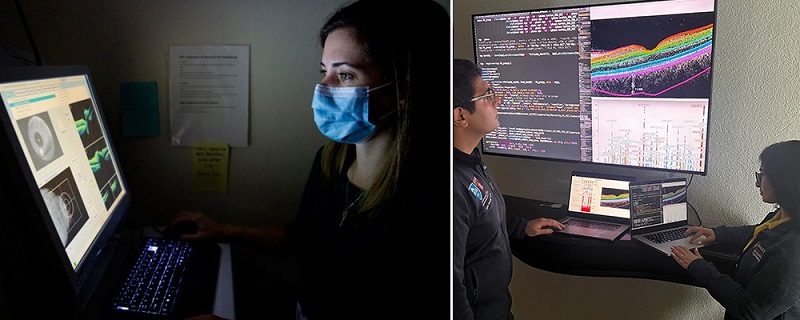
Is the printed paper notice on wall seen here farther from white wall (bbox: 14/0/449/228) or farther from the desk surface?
the desk surface

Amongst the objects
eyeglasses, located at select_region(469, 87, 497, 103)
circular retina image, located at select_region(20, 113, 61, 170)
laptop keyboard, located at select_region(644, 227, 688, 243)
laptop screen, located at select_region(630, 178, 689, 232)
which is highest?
circular retina image, located at select_region(20, 113, 61, 170)

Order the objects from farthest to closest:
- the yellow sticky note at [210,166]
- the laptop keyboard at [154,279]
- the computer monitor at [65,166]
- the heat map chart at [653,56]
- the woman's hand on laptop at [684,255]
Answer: the woman's hand on laptop at [684,255], the heat map chart at [653,56], the yellow sticky note at [210,166], the laptop keyboard at [154,279], the computer monitor at [65,166]

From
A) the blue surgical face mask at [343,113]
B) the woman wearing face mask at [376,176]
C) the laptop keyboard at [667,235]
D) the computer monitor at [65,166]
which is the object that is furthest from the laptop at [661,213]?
the computer monitor at [65,166]

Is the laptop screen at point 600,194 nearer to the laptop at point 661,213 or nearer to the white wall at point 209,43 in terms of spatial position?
the laptop at point 661,213

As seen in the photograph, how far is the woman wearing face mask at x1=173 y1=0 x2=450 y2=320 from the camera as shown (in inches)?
32.7

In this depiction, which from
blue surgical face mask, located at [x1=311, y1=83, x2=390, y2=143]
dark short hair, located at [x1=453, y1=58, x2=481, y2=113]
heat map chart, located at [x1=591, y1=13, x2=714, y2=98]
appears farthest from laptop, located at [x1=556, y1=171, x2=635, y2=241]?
blue surgical face mask, located at [x1=311, y1=83, x2=390, y2=143]

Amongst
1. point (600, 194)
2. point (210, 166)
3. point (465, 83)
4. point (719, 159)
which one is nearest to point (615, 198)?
point (600, 194)

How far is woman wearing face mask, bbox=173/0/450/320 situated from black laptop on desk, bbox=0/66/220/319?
120 millimetres

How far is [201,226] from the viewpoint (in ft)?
2.50

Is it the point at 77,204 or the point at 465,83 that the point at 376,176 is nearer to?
the point at 77,204

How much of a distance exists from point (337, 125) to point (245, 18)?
0.19 meters

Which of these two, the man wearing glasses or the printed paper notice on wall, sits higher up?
the printed paper notice on wall

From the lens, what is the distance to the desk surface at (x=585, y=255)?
178 centimetres

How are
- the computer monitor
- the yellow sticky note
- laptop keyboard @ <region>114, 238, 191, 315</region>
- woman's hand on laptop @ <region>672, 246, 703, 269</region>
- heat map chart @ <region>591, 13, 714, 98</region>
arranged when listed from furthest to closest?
woman's hand on laptop @ <region>672, 246, 703, 269</region> < heat map chart @ <region>591, 13, 714, 98</region> < the yellow sticky note < laptop keyboard @ <region>114, 238, 191, 315</region> < the computer monitor
